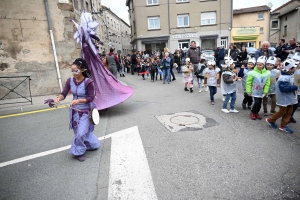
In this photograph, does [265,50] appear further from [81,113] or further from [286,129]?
[81,113]

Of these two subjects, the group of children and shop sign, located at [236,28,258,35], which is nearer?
the group of children

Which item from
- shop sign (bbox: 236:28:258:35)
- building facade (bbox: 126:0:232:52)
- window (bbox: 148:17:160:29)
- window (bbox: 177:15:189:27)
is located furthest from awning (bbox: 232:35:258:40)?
window (bbox: 148:17:160:29)

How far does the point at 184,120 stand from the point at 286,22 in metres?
37.5

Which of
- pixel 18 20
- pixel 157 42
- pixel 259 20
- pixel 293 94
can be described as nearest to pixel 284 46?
pixel 293 94

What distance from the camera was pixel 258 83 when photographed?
15.3 ft

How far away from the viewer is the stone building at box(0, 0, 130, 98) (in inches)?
326

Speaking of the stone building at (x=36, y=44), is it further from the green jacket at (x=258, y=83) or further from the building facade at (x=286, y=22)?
the building facade at (x=286, y=22)

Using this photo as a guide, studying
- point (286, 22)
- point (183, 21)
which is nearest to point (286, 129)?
point (183, 21)

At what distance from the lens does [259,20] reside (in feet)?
105

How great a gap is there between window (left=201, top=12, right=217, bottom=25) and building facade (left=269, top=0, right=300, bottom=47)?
12761 mm

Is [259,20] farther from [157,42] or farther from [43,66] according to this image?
[43,66]

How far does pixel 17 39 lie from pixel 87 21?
5.62m

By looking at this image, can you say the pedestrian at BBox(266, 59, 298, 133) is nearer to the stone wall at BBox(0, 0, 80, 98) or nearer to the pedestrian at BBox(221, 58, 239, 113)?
the pedestrian at BBox(221, 58, 239, 113)

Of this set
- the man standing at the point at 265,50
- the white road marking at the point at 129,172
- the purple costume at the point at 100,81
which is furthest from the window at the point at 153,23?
the white road marking at the point at 129,172
